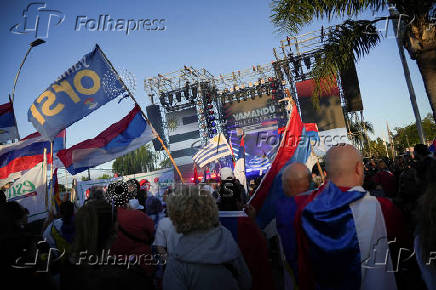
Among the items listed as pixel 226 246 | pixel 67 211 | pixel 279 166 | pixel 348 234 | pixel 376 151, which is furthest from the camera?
pixel 376 151

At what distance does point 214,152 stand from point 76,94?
6.20 meters

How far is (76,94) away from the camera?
6480 millimetres

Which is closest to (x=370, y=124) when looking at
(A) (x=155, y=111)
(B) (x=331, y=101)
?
(B) (x=331, y=101)

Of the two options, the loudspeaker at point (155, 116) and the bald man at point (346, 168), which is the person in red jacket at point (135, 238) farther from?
the loudspeaker at point (155, 116)

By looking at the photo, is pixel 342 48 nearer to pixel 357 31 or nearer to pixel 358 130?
pixel 357 31

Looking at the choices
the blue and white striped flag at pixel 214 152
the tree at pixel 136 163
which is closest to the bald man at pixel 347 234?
the blue and white striped flag at pixel 214 152

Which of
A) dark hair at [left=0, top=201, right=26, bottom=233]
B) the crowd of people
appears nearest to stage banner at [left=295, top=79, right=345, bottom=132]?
the crowd of people

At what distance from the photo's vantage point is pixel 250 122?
36500 millimetres

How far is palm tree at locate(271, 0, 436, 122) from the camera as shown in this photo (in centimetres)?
394

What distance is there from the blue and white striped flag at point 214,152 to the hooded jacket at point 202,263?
363 inches

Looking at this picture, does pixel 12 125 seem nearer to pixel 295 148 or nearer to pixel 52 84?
pixel 52 84

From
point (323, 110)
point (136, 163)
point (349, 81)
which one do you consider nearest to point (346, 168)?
point (349, 81)

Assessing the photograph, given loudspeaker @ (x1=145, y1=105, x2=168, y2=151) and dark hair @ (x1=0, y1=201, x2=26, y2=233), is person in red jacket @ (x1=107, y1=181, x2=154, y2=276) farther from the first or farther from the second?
loudspeaker @ (x1=145, y1=105, x2=168, y2=151)

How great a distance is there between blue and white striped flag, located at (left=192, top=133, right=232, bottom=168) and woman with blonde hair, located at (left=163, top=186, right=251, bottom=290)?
29.9ft
